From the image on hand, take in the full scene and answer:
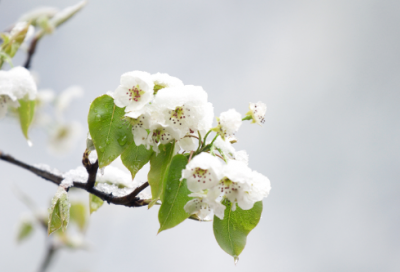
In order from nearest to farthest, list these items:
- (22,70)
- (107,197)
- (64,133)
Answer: (107,197)
(22,70)
(64,133)

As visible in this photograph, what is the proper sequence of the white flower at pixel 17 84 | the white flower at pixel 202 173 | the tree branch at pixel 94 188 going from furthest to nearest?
1. the white flower at pixel 17 84
2. the tree branch at pixel 94 188
3. the white flower at pixel 202 173

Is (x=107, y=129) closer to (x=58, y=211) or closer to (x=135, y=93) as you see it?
(x=135, y=93)

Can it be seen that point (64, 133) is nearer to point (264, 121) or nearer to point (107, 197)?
point (107, 197)

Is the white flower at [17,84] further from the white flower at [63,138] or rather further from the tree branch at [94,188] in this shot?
the white flower at [63,138]

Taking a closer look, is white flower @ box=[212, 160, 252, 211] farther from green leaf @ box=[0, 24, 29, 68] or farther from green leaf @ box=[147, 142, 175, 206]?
green leaf @ box=[0, 24, 29, 68]

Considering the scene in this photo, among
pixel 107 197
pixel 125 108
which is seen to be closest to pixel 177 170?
pixel 125 108

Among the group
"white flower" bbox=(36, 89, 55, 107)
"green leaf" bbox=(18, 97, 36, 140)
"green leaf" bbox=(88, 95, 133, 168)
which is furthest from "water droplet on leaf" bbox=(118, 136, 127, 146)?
"white flower" bbox=(36, 89, 55, 107)

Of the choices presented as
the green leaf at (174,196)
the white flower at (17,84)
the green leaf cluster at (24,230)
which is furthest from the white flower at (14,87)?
the green leaf cluster at (24,230)
